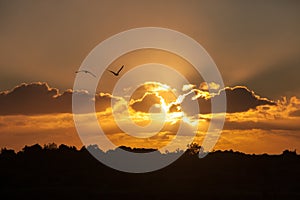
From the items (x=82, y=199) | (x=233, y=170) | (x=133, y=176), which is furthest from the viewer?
(x=233, y=170)

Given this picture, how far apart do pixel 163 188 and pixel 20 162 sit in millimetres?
46097

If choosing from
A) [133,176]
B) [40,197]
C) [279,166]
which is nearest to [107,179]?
[133,176]

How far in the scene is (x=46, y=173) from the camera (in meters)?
175

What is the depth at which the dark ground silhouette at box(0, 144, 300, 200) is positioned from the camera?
15140 cm

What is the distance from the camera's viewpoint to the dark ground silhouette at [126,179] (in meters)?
151

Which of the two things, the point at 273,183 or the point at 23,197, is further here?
the point at 273,183

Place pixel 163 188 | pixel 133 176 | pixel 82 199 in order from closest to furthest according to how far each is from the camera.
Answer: pixel 82 199, pixel 163 188, pixel 133 176

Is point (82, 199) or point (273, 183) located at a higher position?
point (273, 183)

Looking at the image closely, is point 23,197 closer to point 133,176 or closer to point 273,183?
point 133,176

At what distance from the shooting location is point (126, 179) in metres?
171

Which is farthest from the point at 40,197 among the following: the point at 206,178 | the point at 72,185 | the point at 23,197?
the point at 206,178

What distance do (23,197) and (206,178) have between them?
54.2 meters

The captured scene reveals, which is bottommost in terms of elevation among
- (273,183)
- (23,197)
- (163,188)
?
(23,197)

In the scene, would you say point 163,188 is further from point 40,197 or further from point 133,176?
point 40,197
